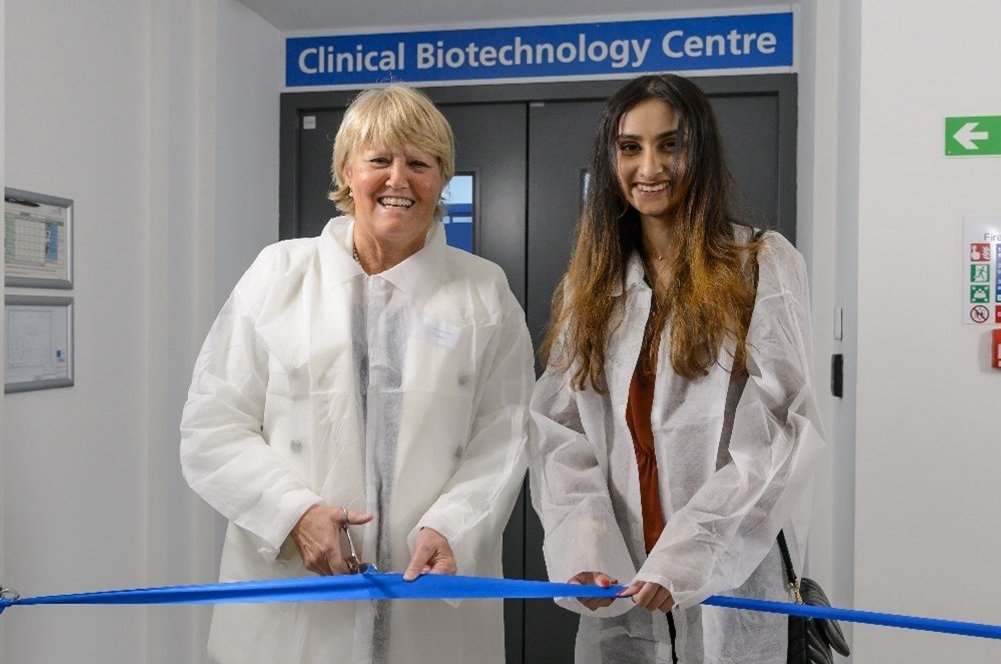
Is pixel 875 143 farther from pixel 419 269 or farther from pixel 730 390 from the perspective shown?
pixel 419 269

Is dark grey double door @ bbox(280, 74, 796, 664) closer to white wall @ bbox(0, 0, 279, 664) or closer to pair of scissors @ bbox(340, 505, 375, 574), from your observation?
white wall @ bbox(0, 0, 279, 664)

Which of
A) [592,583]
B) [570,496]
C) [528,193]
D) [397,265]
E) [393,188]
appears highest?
[528,193]

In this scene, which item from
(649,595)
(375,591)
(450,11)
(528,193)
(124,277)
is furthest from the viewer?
(528,193)

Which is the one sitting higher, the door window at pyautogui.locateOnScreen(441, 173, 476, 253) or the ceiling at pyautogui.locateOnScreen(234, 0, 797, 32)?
the ceiling at pyautogui.locateOnScreen(234, 0, 797, 32)

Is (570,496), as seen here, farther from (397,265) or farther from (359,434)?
(397,265)

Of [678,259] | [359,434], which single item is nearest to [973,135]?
[678,259]

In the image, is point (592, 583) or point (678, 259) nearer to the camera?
point (592, 583)

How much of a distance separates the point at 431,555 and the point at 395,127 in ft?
2.57

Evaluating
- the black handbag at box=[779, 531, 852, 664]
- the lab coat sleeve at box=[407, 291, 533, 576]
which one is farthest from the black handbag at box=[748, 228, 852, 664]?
the lab coat sleeve at box=[407, 291, 533, 576]

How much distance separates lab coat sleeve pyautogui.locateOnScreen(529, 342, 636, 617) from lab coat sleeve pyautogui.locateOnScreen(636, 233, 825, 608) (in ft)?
0.35

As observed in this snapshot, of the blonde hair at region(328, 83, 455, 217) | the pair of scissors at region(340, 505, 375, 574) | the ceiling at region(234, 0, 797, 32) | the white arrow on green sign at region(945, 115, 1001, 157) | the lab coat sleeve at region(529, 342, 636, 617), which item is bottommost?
the pair of scissors at region(340, 505, 375, 574)

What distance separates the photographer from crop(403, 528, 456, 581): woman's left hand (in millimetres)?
1667

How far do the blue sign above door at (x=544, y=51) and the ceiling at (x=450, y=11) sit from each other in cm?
3

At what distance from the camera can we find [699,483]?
1.59m
